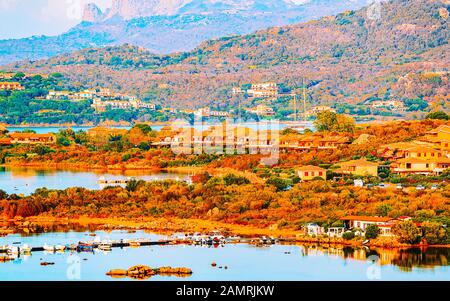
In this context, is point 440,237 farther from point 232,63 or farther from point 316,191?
point 232,63

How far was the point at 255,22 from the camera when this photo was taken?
14762 centimetres

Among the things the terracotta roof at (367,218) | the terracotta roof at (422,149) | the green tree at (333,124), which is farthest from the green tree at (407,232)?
the green tree at (333,124)

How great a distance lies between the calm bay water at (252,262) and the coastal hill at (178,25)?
392 ft

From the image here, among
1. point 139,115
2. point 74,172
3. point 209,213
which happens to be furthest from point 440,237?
point 139,115

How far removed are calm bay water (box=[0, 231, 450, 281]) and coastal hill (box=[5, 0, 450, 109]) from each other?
46.1 metres

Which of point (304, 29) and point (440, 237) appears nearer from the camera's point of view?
point (440, 237)

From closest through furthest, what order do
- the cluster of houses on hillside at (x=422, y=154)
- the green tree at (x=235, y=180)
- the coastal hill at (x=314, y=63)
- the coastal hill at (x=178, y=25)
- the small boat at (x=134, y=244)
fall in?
the small boat at (x=134, y=244)
the green tree at (x=235, y=180)
the cluster of houses on hillside at (x=422, y=154)
the coastal hill at (x=314, y=63)
the coastal hill at (x=178, y=25)

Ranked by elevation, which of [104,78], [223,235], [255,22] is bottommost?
[223,235]

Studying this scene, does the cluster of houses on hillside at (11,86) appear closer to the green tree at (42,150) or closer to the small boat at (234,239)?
the green tree at (42,150)

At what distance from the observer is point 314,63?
276ft

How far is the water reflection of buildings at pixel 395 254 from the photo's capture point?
17.1 metres

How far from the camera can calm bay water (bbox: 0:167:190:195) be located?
88.4ft

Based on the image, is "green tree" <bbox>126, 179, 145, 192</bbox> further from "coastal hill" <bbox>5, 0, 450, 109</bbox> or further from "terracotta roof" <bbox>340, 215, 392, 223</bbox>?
"coastal hill" <bbox>5, 0, 450, 109</bbox>

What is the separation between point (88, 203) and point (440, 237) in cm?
743
